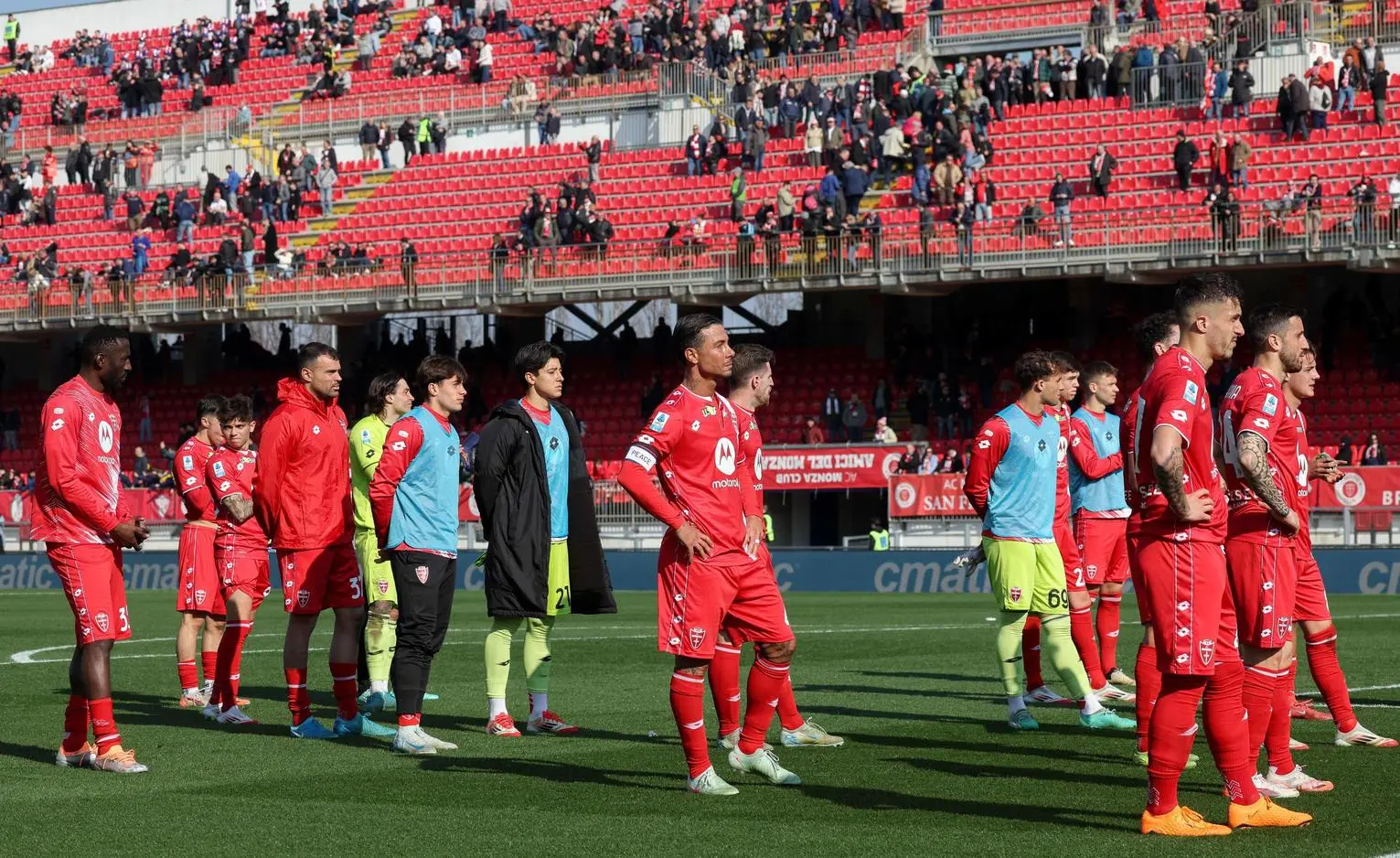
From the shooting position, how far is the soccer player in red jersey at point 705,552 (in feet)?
28.6

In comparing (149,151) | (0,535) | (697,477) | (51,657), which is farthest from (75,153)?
(697,477)

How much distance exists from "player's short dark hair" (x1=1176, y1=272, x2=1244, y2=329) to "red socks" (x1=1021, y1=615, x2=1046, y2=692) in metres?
4.70

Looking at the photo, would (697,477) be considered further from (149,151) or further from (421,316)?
(149,151)

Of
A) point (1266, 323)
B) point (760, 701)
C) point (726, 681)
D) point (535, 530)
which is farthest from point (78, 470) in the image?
point (1266, 323)

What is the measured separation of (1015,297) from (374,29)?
70.7 ft

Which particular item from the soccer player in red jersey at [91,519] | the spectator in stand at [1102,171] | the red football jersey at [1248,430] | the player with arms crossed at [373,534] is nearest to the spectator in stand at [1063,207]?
the spectator in stand at [1102,171]

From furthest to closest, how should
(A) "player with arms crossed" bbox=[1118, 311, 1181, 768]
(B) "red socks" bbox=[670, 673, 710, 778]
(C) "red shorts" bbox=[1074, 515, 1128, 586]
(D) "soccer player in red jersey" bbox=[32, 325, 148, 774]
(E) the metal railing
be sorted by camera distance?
Answer: 1. (E) the metal railing
2. (C) "red shorts" bbox=[1074, 515, 1128, 586]
3. (D) "soccer player in red jersey" bbox=[32, 325, 148, 774]
4. (B) "red socks" bbox=[670, 673, 710, 778]
5. (A) "player with arms crossed" bbox=[1118, 311, 1181, 768]

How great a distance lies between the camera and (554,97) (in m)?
45.6

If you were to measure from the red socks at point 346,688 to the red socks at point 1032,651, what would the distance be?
4180 millimetres

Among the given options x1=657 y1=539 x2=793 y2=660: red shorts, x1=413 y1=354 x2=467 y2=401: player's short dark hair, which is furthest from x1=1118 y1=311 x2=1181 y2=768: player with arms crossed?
x1=413 y1=354 x2=467 y2=401: player's short dark hair

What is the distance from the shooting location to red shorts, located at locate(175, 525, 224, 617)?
539 inches

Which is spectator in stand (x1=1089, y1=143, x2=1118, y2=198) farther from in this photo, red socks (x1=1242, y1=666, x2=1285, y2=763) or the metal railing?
red socks (x1=1242, y1=666, x2=1285, y2=763)

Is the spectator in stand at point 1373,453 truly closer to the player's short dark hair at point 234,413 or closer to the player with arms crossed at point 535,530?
the player's short dark hair at point 234,413

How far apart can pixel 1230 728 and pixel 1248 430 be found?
4.06ft
